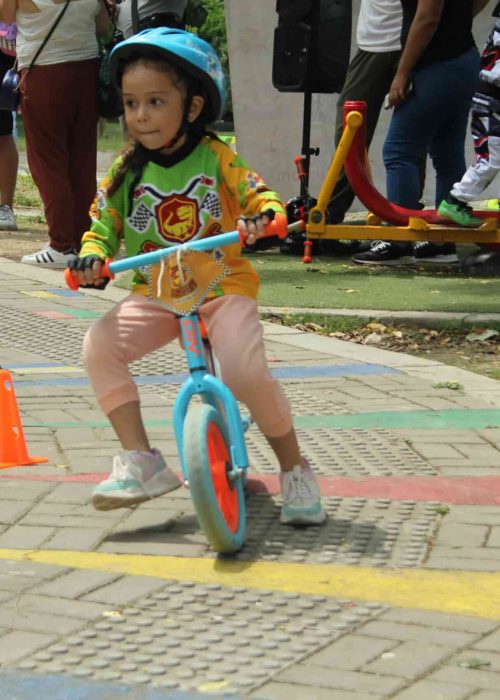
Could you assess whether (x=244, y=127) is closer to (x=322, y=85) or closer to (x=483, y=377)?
(x=322, y=85)

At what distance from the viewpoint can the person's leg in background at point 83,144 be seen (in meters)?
9.09

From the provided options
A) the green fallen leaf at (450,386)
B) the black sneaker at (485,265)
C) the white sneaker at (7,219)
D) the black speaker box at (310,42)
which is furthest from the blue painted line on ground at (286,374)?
the white sneaker at (7,219)

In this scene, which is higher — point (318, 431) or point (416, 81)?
point (416, 81)

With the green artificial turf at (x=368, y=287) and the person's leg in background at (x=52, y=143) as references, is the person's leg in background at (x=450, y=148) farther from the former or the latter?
the person's leg in background at (x=52, y=143)

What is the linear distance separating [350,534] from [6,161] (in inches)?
280

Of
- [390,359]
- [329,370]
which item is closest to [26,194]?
[390,359]

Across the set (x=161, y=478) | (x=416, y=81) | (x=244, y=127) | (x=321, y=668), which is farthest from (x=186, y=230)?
(x=244, y=127)

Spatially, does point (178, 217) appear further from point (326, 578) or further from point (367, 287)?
point (367, 287)

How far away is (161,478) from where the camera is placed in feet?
14.0

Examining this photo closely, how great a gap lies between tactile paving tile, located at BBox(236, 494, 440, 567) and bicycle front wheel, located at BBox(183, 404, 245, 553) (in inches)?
4.1

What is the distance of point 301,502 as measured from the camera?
13.8 feet

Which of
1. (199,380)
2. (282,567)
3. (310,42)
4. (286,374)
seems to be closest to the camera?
(282,567)

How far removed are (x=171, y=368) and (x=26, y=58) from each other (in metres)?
3.40

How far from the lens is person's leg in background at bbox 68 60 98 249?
9.09 metres
